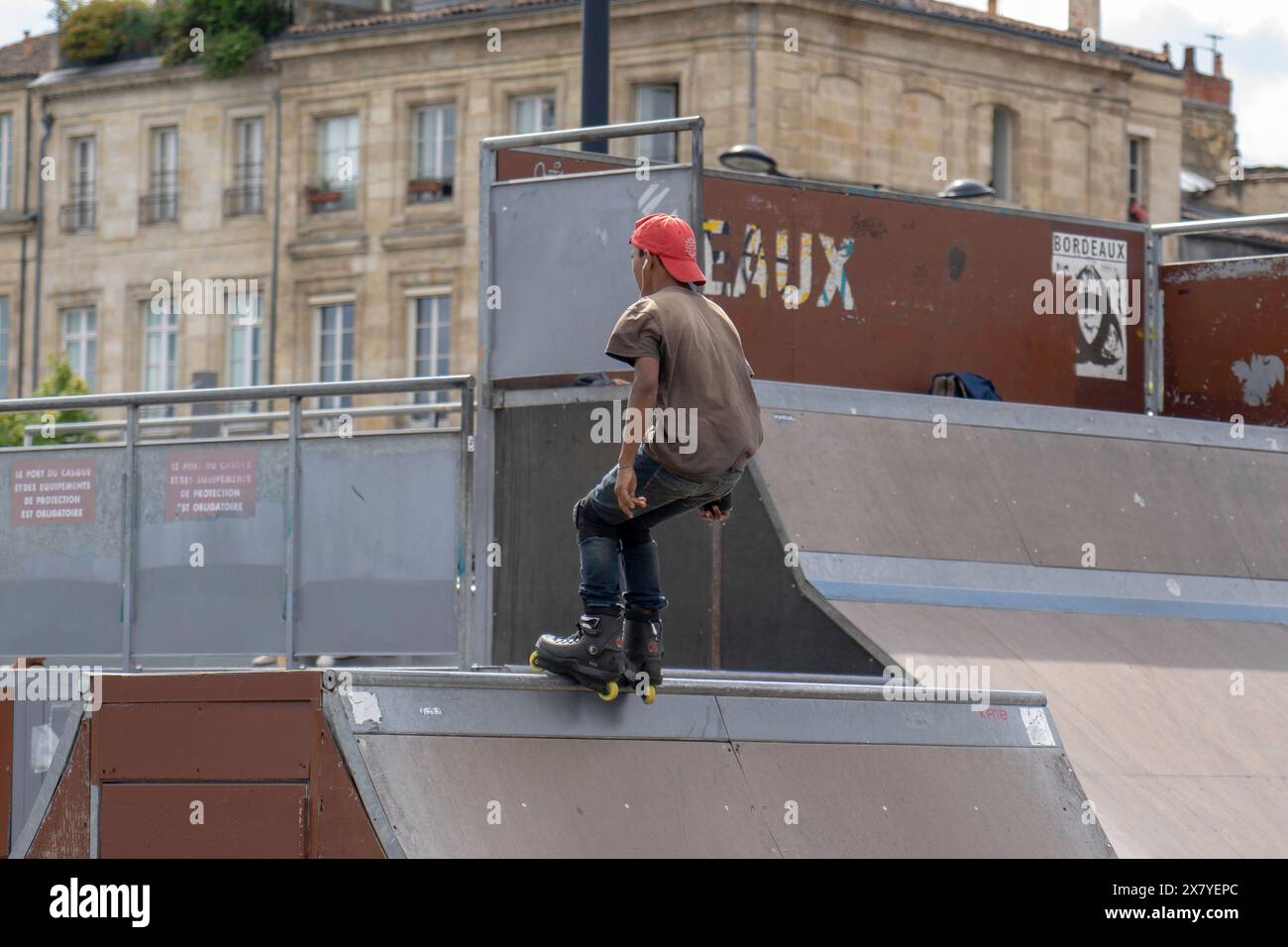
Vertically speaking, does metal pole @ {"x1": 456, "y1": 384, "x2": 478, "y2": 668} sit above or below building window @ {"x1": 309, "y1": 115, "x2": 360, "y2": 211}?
below

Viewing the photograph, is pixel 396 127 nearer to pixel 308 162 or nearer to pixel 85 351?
pixel 308 162

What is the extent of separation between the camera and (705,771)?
27.1ft

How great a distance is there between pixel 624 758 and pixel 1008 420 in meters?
4.78

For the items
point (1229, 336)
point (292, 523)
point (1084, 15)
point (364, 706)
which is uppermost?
point (1084, 15)

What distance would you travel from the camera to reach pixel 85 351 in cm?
4750

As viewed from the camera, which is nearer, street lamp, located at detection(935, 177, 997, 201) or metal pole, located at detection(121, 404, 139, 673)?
metal pole, located at detection(121, 404, 139, 673)

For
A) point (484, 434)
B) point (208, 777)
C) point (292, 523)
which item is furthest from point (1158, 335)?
point (208, 777)

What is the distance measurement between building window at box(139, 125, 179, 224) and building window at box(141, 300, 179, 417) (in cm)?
183

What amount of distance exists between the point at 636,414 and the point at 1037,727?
8.42 ft

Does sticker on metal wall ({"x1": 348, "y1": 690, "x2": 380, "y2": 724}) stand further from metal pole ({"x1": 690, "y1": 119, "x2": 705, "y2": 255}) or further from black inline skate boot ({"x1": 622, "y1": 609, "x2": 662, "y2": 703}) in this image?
metal pole ({"x1": 690, "y1": 119, "x2": 705, "y2": 255})

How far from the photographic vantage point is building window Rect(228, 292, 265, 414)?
45.4 m

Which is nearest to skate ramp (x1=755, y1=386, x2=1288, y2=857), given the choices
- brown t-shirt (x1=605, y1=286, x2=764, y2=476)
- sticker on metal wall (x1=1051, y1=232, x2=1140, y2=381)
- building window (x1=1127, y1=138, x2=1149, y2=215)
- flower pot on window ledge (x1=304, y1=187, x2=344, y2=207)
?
sticker on metal wall (x1=1051, y1=232, x2=1140, y2=381)

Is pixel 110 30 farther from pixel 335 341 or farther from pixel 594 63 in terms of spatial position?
pixel 594 63
